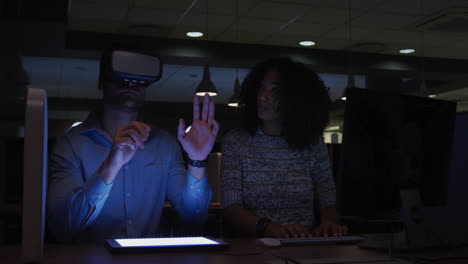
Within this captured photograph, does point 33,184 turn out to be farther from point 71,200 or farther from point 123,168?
point 123,168

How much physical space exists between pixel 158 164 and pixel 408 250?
96cm

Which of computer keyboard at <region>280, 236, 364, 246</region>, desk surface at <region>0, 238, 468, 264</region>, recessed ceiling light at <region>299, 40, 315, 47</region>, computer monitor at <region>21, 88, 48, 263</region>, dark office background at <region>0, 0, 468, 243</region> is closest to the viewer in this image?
computer monitor at <region>21, 88, 48, 263</region>

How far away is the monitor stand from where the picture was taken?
126cm

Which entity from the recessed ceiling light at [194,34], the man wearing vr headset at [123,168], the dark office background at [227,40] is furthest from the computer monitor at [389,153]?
the recessed ceiling light at [194,34]

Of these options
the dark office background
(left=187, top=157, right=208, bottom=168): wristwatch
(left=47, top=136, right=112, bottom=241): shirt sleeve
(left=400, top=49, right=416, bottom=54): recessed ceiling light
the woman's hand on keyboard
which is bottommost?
the woman's hand on keyboard

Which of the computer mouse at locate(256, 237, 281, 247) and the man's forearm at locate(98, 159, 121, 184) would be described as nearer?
the computer mouse at locate(256, 237, 281, 247)

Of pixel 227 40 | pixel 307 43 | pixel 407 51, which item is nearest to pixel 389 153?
pixel 227 40

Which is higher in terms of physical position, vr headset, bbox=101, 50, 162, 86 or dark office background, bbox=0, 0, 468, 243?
dark office background, bbox=0, 0, 468, 243

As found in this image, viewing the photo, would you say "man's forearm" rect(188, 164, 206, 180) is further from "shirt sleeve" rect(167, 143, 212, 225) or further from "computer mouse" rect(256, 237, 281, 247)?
"computer mouse" rect(256, 237, 281, 247)

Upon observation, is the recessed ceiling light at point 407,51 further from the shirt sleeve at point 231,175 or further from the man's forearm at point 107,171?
the man's forearm at point 107,171

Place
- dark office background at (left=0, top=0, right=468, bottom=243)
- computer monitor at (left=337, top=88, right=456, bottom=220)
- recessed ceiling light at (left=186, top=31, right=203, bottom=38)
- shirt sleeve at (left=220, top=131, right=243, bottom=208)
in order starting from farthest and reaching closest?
recessed ceiling light at (left=186, top=31, right=203, bottom=38) < dark office background at (left=0, top=0, right=468, bottom=243) < shirt sleeve at (left=220, top=131, right=243, bottom=208) < computer monitor at (left=337, top=88, right=456, bottom=220)

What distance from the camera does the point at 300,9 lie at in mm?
5168

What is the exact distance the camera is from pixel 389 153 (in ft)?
4.03

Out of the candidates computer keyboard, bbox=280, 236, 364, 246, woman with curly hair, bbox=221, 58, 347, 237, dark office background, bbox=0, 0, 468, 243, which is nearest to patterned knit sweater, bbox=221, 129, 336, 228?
woman with curly hair, bbox=221, 58, 347, 237
